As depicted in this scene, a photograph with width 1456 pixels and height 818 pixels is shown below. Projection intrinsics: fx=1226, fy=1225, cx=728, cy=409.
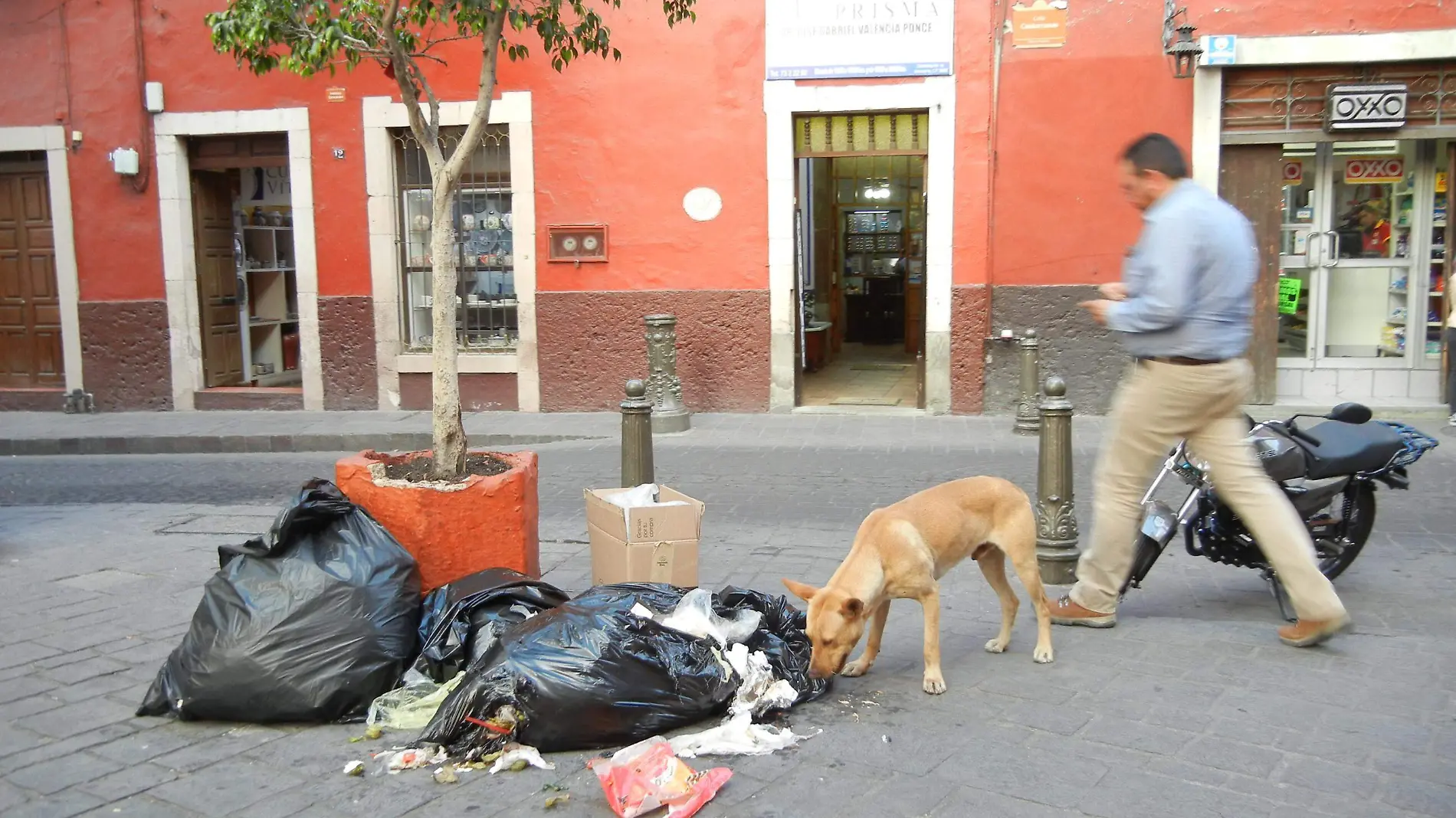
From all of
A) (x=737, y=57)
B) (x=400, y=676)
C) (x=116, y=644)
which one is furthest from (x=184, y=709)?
(x=737, y=57)

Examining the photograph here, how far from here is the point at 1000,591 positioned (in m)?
4.88

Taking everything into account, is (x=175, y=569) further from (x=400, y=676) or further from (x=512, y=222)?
(x=512, y=222)

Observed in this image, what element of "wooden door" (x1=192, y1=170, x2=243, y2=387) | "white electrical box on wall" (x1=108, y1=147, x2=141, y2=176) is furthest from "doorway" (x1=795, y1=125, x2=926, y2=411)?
"white electrical box on wall" (x1=108, y1=147, x2=141, y2=176)

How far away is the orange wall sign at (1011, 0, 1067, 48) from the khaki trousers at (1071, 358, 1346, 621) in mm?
7463

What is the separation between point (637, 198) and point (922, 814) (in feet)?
31.5

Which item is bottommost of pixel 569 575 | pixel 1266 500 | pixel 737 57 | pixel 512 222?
pixel 569 575

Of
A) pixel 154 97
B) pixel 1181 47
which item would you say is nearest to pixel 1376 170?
pixel 1181 47

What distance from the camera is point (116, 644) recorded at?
16.8ft

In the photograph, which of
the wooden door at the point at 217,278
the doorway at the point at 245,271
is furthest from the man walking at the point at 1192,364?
the wooden door at the point at 217,278

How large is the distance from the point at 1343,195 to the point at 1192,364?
317 inches

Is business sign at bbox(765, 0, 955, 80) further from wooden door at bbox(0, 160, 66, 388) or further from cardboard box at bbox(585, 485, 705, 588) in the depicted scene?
wooden door at bbox(0, 160, 66, 388)

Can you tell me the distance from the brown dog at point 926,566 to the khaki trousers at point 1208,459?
405 millimetres

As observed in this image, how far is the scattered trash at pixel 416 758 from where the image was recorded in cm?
376

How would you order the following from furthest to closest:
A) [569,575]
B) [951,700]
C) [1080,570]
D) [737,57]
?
1. [737,57]
2. [569,575]
3. [1080,570]
4. [951,700]
